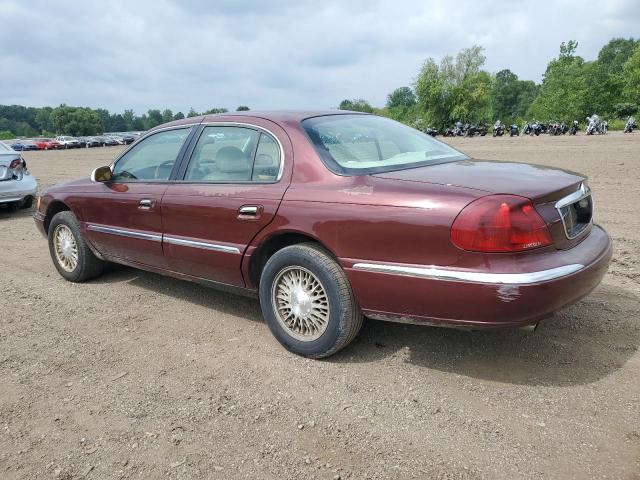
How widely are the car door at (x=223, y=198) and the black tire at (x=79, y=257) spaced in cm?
136

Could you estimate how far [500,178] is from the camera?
3039 millimetres

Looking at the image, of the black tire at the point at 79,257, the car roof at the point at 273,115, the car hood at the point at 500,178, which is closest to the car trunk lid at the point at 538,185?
the car hood at the point at 500,178

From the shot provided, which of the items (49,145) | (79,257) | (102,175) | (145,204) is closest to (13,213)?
(79,257)

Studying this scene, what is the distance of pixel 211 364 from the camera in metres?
3.55

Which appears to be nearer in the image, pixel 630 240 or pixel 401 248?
pixel 401 248

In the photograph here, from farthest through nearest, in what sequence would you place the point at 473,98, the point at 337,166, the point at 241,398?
the point at 473,98
the point at 337,166
the point at 241,398

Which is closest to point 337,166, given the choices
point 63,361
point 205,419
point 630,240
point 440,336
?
point 440,336

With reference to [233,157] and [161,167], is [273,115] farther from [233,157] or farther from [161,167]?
[161,167]

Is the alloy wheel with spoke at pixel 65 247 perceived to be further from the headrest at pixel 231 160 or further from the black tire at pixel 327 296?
the black tire at pixel 327 296

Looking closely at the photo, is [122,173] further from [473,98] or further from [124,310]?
[473,98]

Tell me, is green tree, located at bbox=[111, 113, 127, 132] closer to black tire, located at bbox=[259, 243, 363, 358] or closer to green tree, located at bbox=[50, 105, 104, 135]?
green tree, located at bbox=[50, 105, 104, 135]

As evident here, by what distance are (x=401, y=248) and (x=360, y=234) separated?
26 cm

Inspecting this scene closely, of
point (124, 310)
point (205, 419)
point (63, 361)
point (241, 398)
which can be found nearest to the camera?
point (205, 419)

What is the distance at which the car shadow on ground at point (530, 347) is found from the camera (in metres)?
3.24
